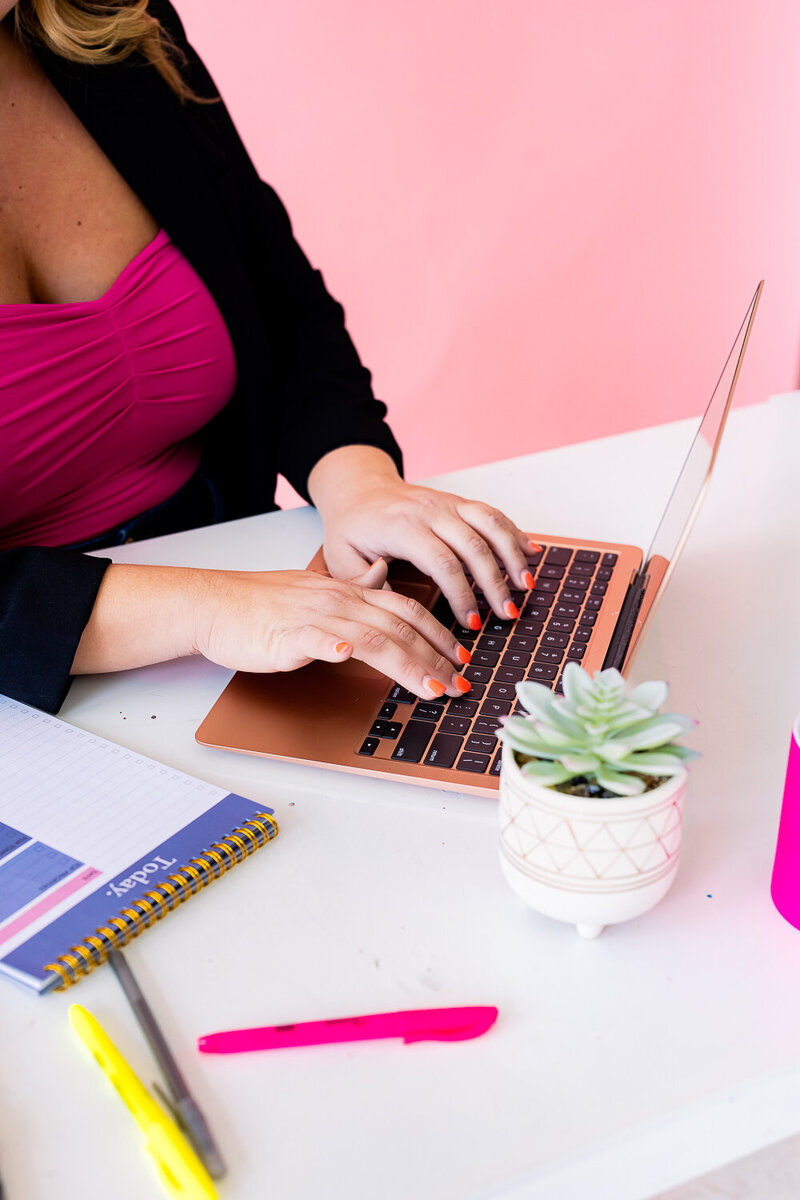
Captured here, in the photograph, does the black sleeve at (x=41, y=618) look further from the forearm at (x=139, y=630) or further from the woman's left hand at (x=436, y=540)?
the woman's left hand at (x=436, y=540)

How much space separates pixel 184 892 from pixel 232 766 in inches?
4.8

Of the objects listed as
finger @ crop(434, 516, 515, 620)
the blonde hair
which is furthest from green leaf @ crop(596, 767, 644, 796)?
the blonde hair

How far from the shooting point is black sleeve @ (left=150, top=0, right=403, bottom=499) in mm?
1091

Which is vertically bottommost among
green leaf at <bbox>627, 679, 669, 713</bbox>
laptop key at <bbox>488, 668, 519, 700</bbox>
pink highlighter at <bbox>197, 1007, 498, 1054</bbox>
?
pink highlighter at <bbox>197, 1007, 498, 1054</bbox>

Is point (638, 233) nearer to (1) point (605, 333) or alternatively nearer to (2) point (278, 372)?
(1) point (605, 333)

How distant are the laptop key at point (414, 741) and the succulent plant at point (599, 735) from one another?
171 millimetres

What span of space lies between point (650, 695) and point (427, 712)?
0.72 ft

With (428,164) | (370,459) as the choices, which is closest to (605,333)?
(428,164)

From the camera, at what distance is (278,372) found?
124cm

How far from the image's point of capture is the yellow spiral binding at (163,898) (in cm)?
54

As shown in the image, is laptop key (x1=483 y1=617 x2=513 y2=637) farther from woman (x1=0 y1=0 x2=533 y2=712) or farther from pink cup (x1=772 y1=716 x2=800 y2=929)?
A: pink cup (x1=772 y1=716 x2=800 y2=929)

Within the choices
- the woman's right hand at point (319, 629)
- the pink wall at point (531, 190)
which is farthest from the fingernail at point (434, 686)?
the pink wall at point (531, 190)

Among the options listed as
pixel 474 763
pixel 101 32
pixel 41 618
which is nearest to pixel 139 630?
pixel 41 618

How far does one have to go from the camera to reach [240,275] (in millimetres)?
1117
